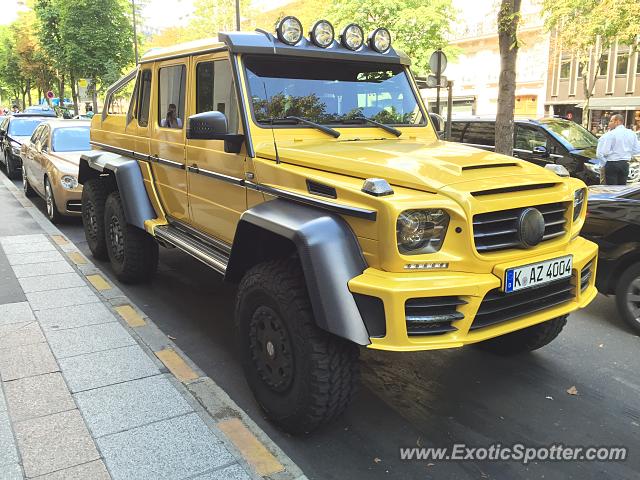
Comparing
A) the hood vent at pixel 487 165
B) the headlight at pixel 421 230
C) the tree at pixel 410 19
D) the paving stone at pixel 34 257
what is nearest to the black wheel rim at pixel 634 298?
the hood vent at pixel 487 165

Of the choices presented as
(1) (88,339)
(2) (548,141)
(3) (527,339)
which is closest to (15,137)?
(1) (88,339)

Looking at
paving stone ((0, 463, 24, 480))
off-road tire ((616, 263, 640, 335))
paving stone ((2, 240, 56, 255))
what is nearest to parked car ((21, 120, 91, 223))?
paving stone ((2, 240, 56, 255))

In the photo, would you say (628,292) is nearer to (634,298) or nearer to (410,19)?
(634,298)

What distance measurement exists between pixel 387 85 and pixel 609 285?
8.55ft

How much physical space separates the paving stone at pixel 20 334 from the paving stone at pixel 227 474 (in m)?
2.23

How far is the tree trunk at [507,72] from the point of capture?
29.6 feet

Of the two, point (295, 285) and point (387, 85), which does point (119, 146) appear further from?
point (295, 285)

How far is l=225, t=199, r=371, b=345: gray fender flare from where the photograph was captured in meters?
2.67

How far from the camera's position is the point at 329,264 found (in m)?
2.73

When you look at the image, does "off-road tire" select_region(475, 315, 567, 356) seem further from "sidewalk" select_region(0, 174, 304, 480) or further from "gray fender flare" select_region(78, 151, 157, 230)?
"gray fender flare" select_region(78, 151, 157, 230)

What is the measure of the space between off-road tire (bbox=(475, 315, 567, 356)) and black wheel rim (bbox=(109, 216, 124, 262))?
11.8 ft

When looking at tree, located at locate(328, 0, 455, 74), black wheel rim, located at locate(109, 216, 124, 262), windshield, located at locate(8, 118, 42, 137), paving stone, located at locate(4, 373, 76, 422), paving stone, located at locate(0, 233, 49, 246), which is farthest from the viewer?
tree, located at locate(328, 0, 455, 74)

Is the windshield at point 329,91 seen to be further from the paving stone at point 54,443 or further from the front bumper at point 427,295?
the paving stone at point 54,443

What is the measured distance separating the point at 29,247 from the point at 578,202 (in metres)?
6.48
